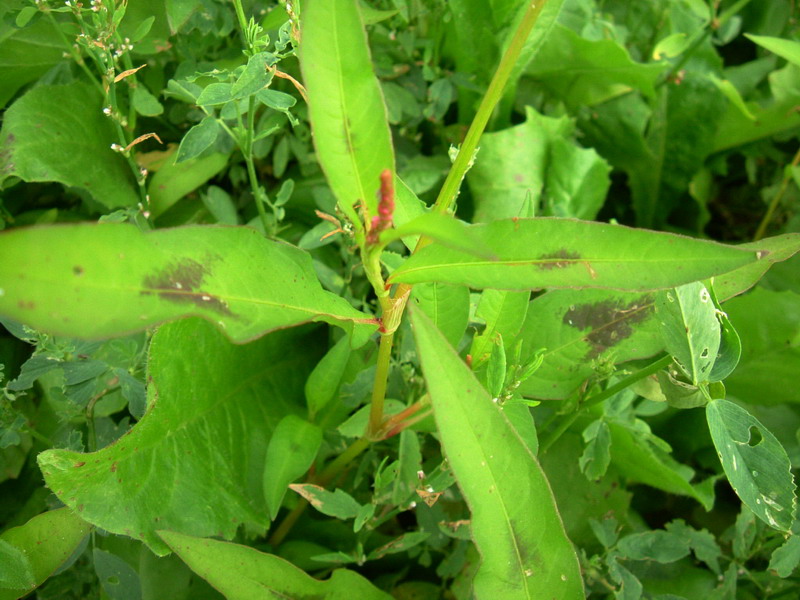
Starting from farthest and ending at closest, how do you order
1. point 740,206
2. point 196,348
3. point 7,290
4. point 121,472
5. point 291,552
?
point 740,206 → point 291,552 → point 196,348 → point 121,472 → point 7,290

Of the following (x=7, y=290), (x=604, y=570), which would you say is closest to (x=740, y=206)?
(x=604, y=570)

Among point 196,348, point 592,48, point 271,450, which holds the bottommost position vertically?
point 271,450

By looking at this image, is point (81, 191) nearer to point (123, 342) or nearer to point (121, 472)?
point (123, 342)

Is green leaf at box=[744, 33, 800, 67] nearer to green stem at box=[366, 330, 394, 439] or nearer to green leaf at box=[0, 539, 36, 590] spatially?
green stem at box=[366, 330, 394, 439]

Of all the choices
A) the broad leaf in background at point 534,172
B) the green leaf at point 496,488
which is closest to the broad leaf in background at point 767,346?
the broad leaf in background at point 534,172

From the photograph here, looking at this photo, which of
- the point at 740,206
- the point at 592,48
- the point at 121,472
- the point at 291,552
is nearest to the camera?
the point at 121,472

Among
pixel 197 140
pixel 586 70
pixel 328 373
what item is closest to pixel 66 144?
pixel 197 140

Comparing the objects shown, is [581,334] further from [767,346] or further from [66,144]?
[66,144]

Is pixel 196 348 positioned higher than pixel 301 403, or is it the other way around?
pixel 196 348
